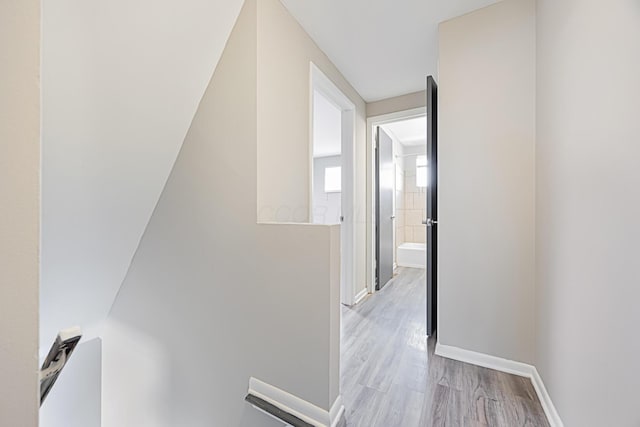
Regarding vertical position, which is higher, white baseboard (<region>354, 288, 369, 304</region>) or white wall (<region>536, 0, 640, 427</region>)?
white wall (<region>536, 0, 640, 427</region>)

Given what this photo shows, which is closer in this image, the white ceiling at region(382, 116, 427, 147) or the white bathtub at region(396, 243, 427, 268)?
the white ceiling at region(382, 116, 427, 147)

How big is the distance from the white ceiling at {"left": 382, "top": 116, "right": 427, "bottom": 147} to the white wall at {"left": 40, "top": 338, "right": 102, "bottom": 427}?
427 cm

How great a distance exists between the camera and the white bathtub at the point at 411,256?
4.60 m

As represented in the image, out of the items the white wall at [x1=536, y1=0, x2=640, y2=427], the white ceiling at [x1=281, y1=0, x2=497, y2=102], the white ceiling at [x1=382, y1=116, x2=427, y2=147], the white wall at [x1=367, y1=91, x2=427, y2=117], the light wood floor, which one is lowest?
the light wood floor

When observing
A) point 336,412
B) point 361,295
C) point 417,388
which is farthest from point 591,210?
point 361,295

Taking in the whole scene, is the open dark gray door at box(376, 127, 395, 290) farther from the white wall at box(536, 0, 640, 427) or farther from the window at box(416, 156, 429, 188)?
the white wall at box(536, 0, 640, 427)

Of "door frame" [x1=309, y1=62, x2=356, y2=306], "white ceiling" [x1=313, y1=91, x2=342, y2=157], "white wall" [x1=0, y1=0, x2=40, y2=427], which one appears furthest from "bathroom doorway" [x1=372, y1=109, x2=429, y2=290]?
"white wall" [x1=0, y1=0, x2=40, y2=427]

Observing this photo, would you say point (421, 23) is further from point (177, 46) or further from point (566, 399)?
point (566, 399)

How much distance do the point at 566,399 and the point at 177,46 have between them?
263cm

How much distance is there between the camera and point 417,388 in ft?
4.99

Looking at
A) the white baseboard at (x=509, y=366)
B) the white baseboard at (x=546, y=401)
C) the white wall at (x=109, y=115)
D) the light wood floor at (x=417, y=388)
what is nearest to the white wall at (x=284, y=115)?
the white wall at (x=109, y=115)

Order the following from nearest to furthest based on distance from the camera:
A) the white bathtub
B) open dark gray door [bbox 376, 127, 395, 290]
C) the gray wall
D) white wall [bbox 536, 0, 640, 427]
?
1. white wall [bbox 536, 0, 640, 427]
2. open dark gray door [bbox 376, 127, 395, 290]
3. the white bathtub
4. the gray wall

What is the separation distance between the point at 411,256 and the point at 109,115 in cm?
455

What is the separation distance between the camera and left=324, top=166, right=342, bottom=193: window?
5.58 metres
